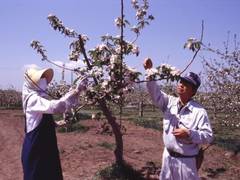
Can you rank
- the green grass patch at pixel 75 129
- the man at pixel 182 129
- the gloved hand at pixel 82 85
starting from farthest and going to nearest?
the green grass patch at pixel 75 129 < the gloved hand at pixel 82 85 < the man at pixel 182 129

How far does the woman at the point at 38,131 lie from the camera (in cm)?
484

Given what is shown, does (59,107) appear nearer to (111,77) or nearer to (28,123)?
(28,123)

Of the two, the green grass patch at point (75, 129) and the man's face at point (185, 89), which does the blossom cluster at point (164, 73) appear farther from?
the green grass patch at point (75, 129)

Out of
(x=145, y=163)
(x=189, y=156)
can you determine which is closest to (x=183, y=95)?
(x=189, y=156)

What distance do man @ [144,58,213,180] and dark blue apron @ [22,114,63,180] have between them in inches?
50.2

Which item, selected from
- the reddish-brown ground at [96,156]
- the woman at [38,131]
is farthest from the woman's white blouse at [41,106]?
the reddish-brown ground at [96,156]

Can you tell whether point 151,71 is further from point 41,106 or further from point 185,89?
point 41,106

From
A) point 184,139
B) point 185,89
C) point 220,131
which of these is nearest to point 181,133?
point 184,139

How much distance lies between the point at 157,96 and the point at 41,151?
1419 mm

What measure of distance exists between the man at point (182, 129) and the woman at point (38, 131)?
3.46 feet

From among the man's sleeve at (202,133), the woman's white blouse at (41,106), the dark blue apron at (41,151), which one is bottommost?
the dark blue apron at (41,151)

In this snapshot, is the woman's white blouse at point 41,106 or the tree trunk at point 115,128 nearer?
the woman's white blouse at point 41,106

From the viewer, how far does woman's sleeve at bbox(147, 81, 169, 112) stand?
488 cm

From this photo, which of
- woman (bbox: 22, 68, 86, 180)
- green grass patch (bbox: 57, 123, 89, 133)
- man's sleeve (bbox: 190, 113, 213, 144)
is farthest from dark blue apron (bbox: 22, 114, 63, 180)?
green grass patch (bbox: 57, 123, 89, 133)
